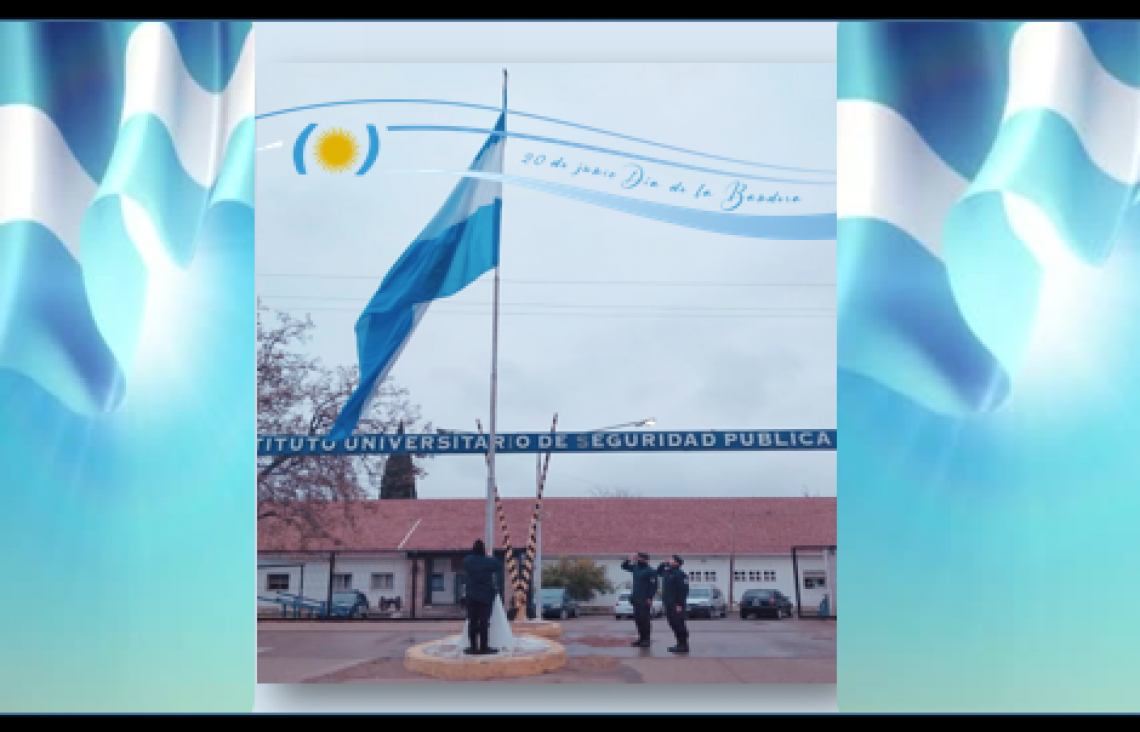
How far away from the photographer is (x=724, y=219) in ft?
21.3

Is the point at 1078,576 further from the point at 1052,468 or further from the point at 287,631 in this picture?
the point at 287,631

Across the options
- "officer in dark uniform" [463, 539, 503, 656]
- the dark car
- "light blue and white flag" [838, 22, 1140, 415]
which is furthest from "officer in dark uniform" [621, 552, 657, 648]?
the dark car

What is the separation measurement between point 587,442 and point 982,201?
398cm

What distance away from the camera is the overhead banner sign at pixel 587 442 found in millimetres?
8188

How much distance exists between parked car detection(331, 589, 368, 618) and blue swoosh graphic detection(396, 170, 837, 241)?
22.2ft

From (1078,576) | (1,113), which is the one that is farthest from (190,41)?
(1078,576)

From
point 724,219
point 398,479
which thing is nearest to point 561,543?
point 398,479

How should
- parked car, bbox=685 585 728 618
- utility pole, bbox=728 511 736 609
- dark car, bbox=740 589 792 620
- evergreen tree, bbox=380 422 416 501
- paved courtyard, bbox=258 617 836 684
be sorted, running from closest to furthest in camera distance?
paved courtyard, bbox=258 617 836 684, evergreen tree, bbox=380 422 416 501, utility pole, bbox=728 511 736 609, dark car, bbox=740 589 792 620, parked car, bbox=685 585 728 618

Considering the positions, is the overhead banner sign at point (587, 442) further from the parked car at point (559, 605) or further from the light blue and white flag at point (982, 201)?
the parked car at point (559, 605)

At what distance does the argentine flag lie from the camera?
6.93 meters

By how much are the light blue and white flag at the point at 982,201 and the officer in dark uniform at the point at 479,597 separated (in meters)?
2.94

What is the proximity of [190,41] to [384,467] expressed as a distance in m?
6.48

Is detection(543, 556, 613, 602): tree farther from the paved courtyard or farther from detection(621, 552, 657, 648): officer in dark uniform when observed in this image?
detection(621, 552, 657, 648): officer in dark uniform

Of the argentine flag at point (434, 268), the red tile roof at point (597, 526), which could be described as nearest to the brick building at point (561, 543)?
the red tile roof at point (597, 526)
